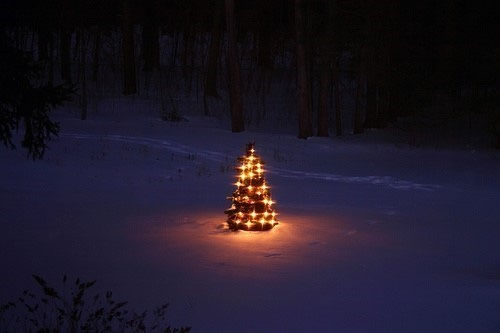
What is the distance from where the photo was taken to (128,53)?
39.6 metres

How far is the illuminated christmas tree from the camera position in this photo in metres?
11.9

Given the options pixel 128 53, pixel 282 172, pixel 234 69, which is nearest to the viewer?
pixel 282 172

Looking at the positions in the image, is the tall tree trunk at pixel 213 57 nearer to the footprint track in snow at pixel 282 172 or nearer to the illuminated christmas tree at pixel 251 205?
the footprint track in snow at pixel 282 172

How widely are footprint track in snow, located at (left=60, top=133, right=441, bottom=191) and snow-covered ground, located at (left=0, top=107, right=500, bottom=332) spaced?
9 cm

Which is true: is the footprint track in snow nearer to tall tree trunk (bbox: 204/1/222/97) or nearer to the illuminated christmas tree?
the illuminated christmas tree

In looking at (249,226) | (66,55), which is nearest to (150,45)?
(66,55)

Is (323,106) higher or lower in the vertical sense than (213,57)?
lower

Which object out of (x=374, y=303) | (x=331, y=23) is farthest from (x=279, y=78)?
(x=374, y=303)

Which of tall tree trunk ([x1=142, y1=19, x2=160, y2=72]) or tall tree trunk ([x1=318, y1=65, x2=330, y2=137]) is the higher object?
tall tree trunk ([x1=142, y1=19, x2=160, y2=72])

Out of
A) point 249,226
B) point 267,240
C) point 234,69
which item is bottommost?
point 267,240

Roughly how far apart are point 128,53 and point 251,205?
29277 millimetres

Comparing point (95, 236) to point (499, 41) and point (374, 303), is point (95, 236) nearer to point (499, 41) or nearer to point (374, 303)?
point (374, 303)

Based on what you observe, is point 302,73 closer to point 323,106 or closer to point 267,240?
point 323,106

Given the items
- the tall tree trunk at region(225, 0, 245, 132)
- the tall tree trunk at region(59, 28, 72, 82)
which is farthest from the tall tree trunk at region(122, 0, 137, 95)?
the tall tree trunk at region(225, 0, 245, 132)
